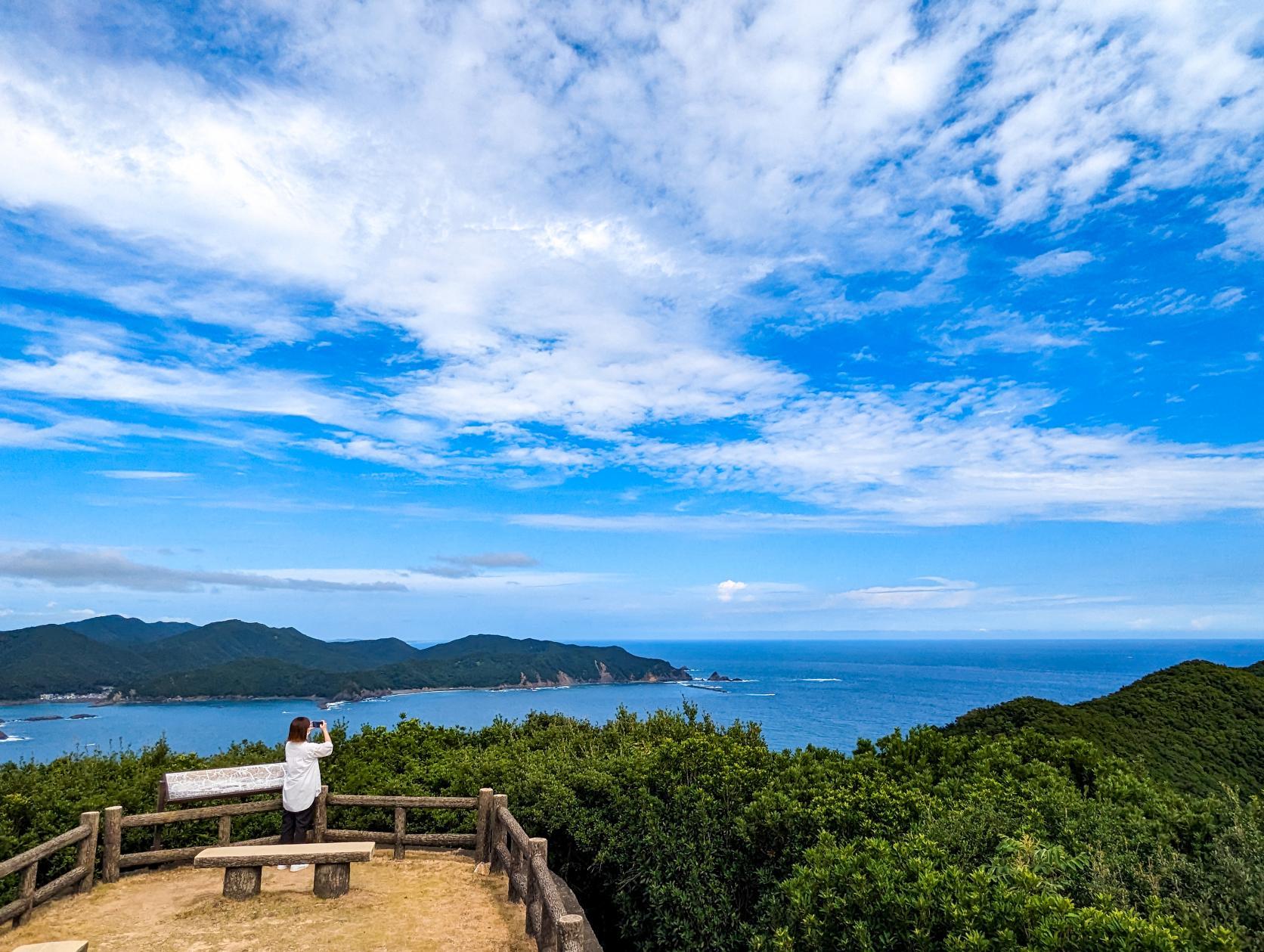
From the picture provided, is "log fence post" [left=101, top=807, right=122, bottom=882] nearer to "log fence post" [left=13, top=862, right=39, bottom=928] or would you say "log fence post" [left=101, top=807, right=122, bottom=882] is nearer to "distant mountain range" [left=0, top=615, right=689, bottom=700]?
"log fence post" [left=13, top=862, right=39, bottom=928]

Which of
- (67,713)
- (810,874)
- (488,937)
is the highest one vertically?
(810,874)

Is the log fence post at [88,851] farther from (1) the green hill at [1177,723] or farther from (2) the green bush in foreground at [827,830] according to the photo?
(1) the green hill at [1177,723]

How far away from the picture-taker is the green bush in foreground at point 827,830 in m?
4.38

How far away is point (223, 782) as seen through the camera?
810 centimetres

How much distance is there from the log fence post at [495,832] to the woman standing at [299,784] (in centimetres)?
193

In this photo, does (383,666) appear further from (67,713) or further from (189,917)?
(189,917)

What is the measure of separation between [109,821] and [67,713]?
124m

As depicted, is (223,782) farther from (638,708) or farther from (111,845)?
(638,708)

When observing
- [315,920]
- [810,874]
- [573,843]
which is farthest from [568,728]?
[810,874]

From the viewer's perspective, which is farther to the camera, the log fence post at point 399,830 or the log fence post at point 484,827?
the log fence post at point 399,830

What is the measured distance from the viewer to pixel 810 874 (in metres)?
5.29

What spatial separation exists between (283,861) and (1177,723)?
22.5 m

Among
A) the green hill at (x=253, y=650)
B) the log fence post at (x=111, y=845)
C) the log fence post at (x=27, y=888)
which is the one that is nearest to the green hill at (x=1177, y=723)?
the log fence post at (x=111, y=845)

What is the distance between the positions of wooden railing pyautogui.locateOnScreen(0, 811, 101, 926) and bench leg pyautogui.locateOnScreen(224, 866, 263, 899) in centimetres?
142
